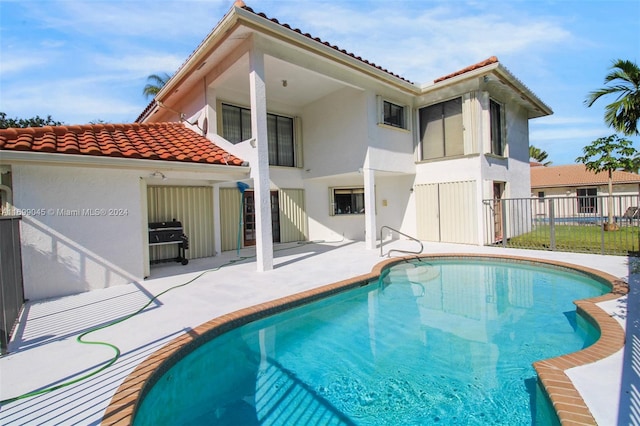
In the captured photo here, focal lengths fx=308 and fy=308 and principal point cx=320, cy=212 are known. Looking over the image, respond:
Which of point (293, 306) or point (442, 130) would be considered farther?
point (442, 130)

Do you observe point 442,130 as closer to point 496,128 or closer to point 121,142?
point 496,128

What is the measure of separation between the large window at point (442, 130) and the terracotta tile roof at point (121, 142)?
34.0ft

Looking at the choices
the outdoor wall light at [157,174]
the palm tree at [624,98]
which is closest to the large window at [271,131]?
the outdoor wall light at [157,174]

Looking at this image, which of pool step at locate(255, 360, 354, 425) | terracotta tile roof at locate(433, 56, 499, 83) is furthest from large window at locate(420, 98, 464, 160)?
pool step at locate(255, 360, 354, 425)

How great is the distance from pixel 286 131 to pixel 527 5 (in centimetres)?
1136

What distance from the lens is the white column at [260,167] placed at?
9880 mm

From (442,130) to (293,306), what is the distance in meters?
12.7

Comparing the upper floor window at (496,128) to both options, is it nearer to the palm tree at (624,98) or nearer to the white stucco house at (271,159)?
the white stucco house at (271,159)

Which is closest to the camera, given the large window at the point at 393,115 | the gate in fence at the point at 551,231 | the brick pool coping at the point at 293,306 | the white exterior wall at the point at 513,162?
the brick pool coping at the point at 293,306

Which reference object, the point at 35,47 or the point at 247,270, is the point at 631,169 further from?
the point at 35,47

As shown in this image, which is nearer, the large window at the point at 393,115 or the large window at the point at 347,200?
the large window at the point at 393,115

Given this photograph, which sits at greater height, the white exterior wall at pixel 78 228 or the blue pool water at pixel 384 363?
the white exterior wall at pixel 78 228

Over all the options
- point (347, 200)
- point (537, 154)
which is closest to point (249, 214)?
point (347, 200)

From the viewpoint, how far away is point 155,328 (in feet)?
18.7
